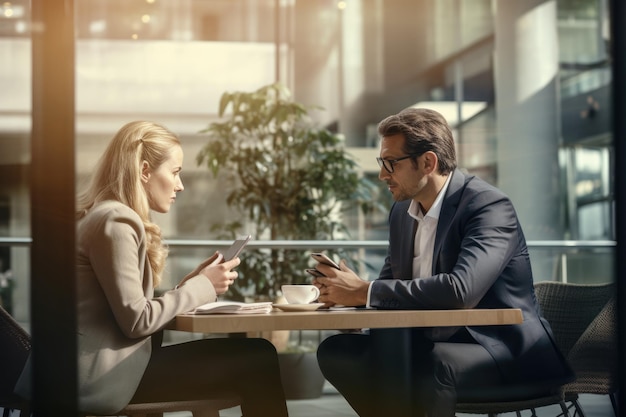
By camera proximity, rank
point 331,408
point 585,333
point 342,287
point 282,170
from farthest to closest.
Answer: point 282,170
point 331,408
point 585,333
point 342,287

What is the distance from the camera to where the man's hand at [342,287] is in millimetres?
2520

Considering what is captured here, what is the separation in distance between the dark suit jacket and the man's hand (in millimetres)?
39

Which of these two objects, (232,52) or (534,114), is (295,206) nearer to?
(232,52)

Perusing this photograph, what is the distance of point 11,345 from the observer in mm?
2867

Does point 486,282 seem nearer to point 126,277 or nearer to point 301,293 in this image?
point 301,293

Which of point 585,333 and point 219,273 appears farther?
point 585,333

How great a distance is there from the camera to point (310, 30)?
23.5ft

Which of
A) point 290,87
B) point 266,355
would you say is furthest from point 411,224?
point 290,87

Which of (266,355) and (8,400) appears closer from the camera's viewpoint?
(266,355)

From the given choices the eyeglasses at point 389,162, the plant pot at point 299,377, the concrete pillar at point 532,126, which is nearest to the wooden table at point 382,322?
the eyeglasses at point 389,162

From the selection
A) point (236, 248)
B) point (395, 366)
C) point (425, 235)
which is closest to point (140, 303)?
point (236, 248)

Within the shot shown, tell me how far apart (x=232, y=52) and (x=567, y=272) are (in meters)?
3.13

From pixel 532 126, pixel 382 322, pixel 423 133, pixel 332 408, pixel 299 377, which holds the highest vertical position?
pixel 532 126

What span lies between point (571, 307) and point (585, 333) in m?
0.35
